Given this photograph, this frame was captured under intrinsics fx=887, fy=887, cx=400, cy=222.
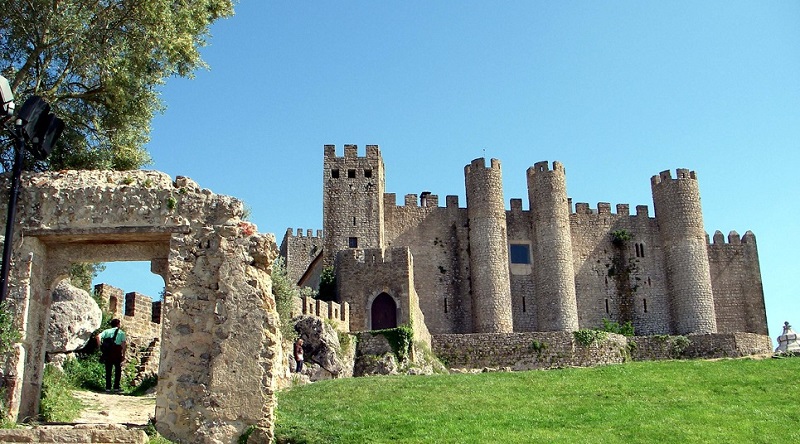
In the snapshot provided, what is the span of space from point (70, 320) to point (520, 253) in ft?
102

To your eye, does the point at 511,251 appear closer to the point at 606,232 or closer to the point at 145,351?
the point at 606,232

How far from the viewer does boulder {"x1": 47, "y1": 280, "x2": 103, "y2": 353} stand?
19797mm

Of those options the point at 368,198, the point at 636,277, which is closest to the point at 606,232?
the point at 636,277

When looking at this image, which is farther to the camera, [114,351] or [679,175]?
[679,175]

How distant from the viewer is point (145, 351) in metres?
21.3

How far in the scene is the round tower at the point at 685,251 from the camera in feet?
157

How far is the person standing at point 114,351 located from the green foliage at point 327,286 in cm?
2031

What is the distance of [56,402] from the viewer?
46.2 feet

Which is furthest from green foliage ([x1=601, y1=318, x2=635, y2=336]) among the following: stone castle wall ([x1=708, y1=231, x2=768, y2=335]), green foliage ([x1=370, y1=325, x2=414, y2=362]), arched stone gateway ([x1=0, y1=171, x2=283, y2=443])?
arched stone gateway ([x1=0, y1=171, x2=283, y2=443])

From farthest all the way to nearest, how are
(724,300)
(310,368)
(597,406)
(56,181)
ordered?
(724,300) → (310,368) → (597,406) → (56,181)

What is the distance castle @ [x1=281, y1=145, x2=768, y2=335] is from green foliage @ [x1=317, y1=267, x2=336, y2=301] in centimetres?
A: 212

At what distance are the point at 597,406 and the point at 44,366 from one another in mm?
10503

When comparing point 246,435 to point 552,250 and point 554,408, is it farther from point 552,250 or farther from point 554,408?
point 552,250

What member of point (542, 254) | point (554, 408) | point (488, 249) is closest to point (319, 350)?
point (554, 408)
